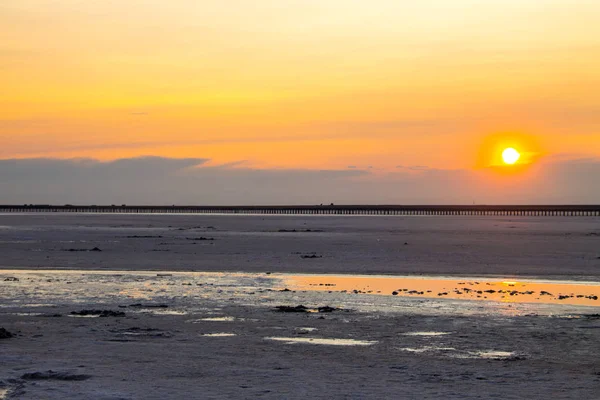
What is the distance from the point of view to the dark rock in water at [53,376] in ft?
39.8

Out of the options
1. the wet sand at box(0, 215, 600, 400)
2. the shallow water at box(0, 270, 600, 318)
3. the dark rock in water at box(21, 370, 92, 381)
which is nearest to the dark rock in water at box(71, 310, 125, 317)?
the wet sand at box(0, 215, 600, 400)

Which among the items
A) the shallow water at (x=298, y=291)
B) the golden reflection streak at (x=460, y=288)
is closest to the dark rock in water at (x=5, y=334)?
the shallow water at (x=298, y=291)

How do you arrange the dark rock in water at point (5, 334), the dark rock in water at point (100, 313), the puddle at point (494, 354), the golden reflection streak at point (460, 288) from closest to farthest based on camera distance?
the puddle at point (494, 354)
the dark rock in water at point (5, 334)
the dark rock in water at point (100, 313)
the golden reflection streak at point (460, 288)

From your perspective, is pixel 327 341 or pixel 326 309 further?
pixel 326 309

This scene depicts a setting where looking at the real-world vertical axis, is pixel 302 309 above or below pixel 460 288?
below

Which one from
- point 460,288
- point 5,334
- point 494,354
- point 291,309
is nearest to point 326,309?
point 291,309

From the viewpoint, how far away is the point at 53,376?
12273mm

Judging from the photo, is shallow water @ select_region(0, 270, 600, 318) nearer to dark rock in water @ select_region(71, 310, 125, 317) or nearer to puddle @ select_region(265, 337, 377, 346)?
dark rock in water @ select_region(71, 310, 125, 317)

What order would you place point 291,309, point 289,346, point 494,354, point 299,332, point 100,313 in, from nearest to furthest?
point 494,354 < point 289,346 < point 299,332 < point 100,313 < point 291,309

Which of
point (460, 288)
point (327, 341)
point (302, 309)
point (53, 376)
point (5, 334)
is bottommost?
point (53, 376)

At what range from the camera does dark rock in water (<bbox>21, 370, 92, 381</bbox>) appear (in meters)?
12.1

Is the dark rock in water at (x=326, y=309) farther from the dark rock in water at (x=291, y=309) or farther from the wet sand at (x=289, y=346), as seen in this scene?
the dark rock in water at (x=291, y=309)

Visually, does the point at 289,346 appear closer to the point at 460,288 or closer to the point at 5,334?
the point at 5,334

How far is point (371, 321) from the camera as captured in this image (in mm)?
17922
